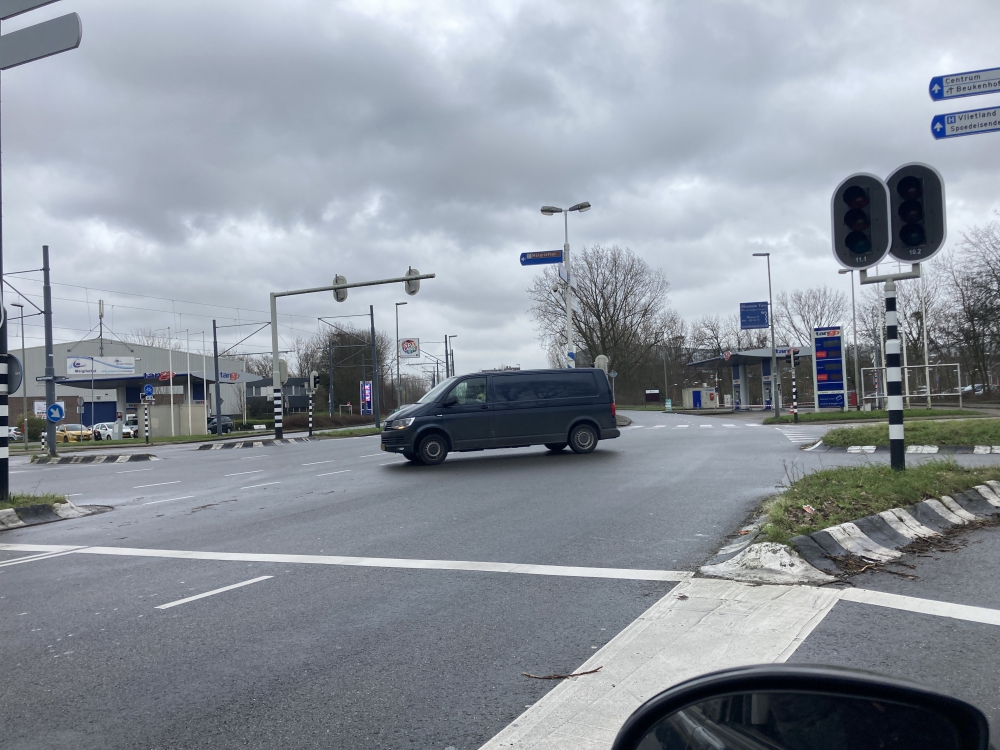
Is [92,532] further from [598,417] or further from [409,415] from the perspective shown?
[598,417]

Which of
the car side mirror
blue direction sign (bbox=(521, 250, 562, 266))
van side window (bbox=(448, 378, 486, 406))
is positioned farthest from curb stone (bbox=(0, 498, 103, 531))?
blue direction sign (bbox=(521, 250, 562, 266))

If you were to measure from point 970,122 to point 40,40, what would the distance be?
35.2 ft

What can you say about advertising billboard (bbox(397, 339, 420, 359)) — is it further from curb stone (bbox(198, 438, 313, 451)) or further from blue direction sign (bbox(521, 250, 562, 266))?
blue direction sign (bbox(521, 250, 562, 266))

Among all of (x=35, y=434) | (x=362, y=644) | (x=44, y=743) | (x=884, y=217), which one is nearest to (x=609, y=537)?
(x=362, y=644)

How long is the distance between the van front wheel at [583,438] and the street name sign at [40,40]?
1171cm

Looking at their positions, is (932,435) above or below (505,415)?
below

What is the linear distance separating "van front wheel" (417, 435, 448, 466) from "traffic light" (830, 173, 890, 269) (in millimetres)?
9270

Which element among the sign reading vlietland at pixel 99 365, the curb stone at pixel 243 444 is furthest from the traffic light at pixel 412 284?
the sign reading vlietland at pixel 99 365

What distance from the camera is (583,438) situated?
55.3 ft

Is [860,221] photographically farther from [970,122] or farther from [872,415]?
[872,415]

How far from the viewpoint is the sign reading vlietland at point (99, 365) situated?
63500 mm

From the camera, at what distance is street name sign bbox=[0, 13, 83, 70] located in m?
8.03

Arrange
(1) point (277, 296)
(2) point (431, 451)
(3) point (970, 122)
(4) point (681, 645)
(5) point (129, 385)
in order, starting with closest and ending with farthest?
(4) point (681, 645)
(3) point (970, 122)
(2) point (431, 451)
(1) point (277, 296)
(5) point (129, 385)

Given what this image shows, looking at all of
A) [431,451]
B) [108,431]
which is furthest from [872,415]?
[108,431]
